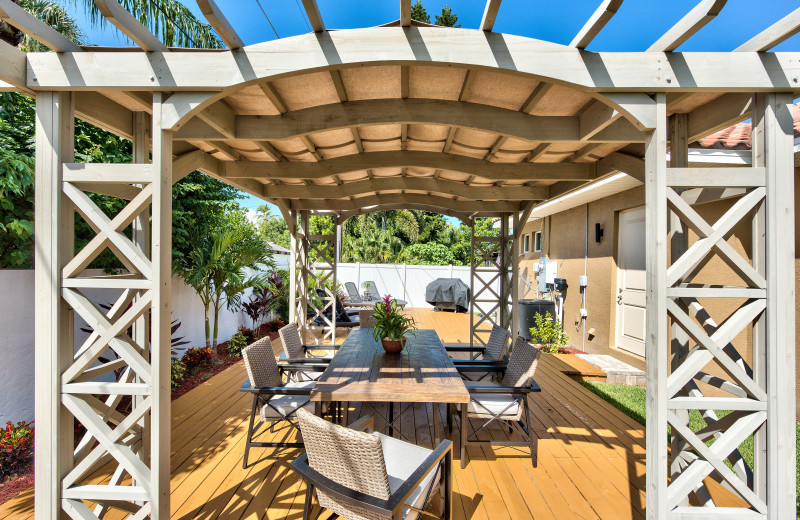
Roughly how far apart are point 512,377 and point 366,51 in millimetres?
3039

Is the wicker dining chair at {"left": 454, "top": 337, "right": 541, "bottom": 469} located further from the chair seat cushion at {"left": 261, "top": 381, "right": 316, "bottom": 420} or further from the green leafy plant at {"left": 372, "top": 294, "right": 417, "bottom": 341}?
the chair seat cushion at {"left": 261, "top": 381, "right": 316, "bottom": 420}

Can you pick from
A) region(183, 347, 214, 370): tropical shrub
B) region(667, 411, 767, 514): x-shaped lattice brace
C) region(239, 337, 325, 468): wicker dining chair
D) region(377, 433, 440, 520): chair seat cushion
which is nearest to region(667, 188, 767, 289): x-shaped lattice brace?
region(667, 411, 767, 514): x-shaped lattice brace

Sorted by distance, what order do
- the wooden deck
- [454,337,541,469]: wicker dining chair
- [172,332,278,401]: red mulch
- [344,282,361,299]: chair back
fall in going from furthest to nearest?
1. [344,282,361,299]: chair back
2. [172,332,278,401]: red mulch
3. [454,337,541,469]: wicker dining chair
4. the wooden deck

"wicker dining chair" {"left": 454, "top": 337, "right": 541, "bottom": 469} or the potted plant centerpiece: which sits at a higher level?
the potted plant centerpiece

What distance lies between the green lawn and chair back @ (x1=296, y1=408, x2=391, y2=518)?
3896 mm

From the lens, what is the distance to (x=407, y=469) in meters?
2.53

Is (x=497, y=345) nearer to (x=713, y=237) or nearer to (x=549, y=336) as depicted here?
(x=713, y=237)

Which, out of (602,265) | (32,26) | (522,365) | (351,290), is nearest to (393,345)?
(522,365)

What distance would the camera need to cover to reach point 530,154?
13.9 ft

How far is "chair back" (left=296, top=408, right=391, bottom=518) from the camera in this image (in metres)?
2.00

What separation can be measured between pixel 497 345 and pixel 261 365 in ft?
8.45

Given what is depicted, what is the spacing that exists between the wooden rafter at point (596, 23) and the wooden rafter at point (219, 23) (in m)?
1.75

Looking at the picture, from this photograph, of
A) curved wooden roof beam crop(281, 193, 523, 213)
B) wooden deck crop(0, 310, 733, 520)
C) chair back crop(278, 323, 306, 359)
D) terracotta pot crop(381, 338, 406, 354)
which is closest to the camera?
wooden deck crop(0, 310, 733, 520)

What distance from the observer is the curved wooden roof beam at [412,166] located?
4445 mm
